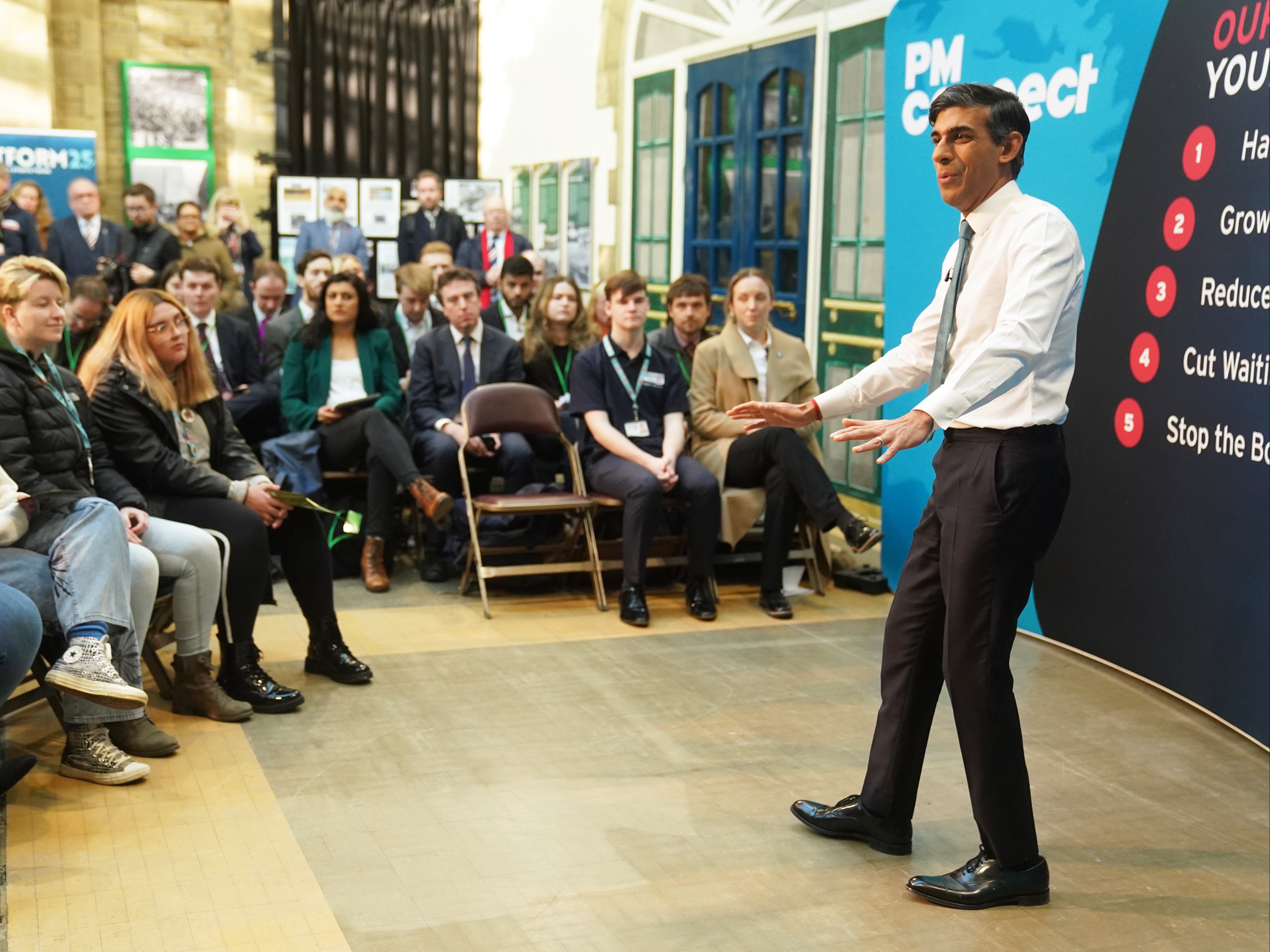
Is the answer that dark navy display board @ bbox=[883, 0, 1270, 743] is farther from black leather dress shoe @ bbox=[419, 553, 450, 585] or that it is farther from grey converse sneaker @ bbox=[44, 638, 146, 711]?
grey converse sneaker @ bbox=[44, 638, 146, 711]

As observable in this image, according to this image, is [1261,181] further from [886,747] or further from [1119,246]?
[886,747]

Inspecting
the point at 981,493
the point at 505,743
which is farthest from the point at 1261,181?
the point at 505,743

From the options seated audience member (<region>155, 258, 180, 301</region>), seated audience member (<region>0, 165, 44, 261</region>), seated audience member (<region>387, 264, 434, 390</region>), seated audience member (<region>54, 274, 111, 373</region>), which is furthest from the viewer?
seated audience member (<region>0, 165, 44, 261</region>)

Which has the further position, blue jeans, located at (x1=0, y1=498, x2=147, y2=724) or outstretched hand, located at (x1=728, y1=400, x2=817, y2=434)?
blue jeans, located at (x1=0, y1=498, x2=147, y2=724)

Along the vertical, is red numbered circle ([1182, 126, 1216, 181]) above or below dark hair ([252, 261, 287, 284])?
above

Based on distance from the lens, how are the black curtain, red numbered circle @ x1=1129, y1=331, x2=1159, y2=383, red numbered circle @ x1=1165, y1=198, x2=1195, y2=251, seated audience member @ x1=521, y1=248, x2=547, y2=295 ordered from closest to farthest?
1. red numbered circle @ x1=1165, y1=198, x2=1195, y2=251
2. red numbered circle @ x1=1129, y1=331, x2=1159, y2=383
3. seated audience member @ x1=521, y1=248, x2=547, y2=295
4. the black curtain

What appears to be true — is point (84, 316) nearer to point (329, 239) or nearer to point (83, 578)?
point (83, 578)

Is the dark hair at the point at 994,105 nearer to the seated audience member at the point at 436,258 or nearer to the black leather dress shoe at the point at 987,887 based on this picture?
the black leather dress shoe at the point at 987,887

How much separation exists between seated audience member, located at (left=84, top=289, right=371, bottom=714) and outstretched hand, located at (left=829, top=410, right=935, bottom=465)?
2233 millimetres

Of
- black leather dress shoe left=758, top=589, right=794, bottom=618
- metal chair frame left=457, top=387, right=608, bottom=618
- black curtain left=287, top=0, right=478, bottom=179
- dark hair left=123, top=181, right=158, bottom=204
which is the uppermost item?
black curtain left=287, top=0, right=478, bottom=179

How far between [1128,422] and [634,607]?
1.95 m

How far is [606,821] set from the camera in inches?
131

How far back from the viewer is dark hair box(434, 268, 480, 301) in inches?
243

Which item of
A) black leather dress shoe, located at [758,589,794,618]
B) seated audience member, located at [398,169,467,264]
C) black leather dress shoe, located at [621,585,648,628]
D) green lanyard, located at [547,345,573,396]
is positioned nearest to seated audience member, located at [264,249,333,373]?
green lanyard, located at [547,345,573,396]
